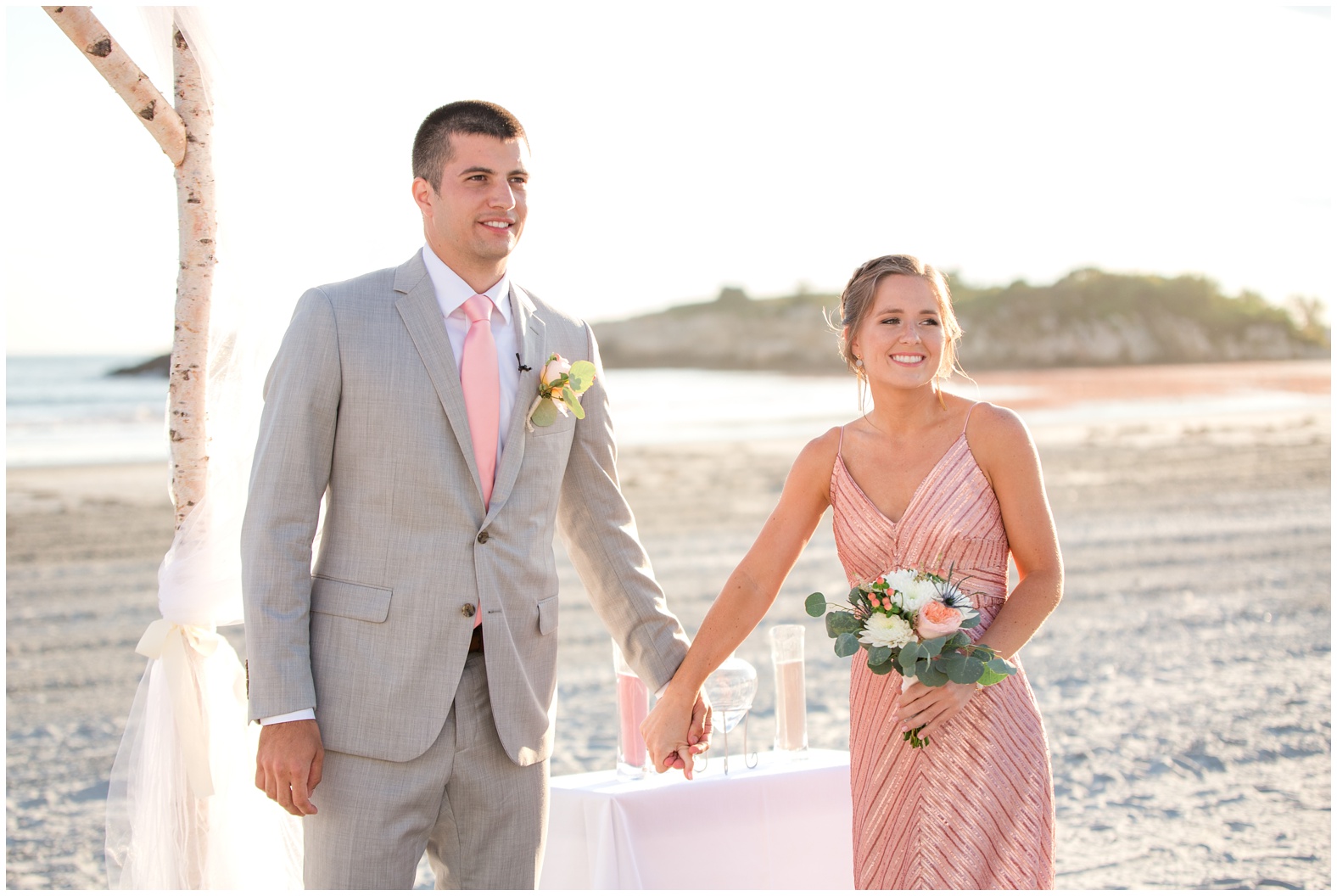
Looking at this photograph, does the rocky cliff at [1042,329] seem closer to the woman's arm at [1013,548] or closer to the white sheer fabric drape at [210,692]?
the white sheer fabric drape at [210,692]

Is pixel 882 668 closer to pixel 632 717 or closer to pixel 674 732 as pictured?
pixel 674 732

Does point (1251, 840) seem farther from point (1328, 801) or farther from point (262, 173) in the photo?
point (262, 173)

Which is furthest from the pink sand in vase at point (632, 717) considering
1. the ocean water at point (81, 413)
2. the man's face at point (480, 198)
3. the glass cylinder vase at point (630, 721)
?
the ocean water at point (81, 413)

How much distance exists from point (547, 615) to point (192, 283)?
1496 millimetres

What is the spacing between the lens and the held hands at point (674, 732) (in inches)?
121

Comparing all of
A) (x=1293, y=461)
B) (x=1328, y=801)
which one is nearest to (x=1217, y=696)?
(x=1328, y=801)

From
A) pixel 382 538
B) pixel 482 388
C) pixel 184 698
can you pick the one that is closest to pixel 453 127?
pixel 482 388

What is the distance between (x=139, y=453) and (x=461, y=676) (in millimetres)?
18353

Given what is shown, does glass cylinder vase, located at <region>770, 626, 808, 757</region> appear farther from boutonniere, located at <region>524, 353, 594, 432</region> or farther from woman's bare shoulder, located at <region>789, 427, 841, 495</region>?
boutonniere, located at <region>524, 353, 594, 432</region>

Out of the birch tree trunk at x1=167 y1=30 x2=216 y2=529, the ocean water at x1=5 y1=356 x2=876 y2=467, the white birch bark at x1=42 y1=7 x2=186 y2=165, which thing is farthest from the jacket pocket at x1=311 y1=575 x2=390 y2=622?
the ocean water at x1=5 y1=356 x2=876 y2=467

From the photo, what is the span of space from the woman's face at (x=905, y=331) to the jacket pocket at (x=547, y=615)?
1049mm

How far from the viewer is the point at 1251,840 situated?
181 inches

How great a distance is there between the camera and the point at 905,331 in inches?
114

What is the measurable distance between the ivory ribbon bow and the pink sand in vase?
118 cm
